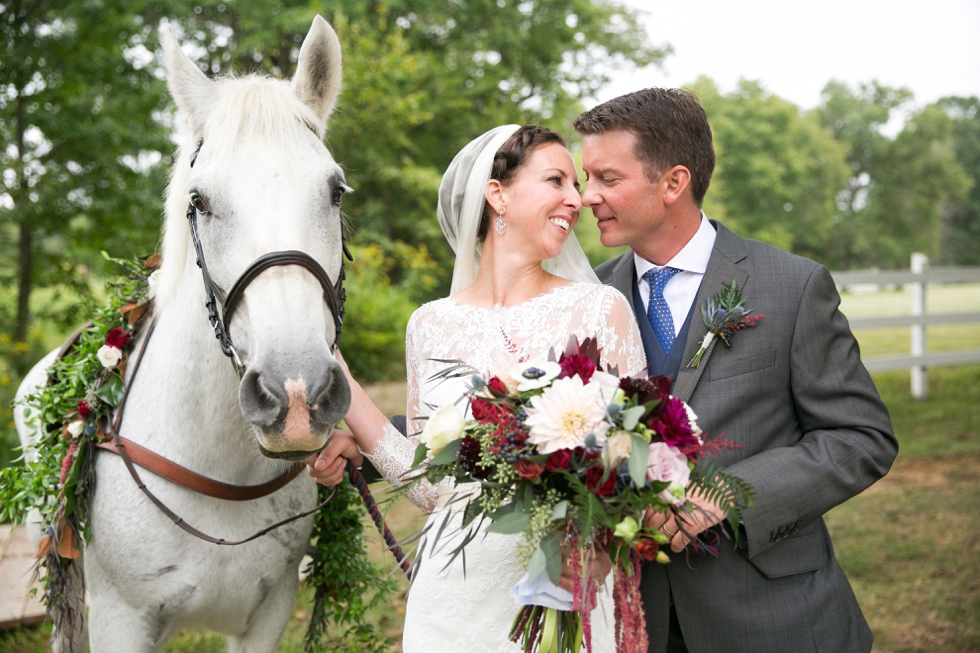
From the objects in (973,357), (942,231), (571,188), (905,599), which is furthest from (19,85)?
(942,231)

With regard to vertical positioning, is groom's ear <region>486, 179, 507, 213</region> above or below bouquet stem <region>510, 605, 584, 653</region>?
above

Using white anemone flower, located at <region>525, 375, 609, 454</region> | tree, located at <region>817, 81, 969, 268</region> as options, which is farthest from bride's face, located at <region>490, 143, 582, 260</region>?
tree, located at <region>817, 81, 969, 268</region>

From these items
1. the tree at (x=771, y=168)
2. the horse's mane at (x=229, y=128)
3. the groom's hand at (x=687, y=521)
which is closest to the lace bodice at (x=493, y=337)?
the groom's hand at (x=687, y=521)

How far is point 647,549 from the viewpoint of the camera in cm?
163

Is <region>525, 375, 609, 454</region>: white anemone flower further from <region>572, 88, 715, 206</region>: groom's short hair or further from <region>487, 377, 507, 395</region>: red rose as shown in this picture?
<region>572, 88, 715, 206</region>: groom's short hair

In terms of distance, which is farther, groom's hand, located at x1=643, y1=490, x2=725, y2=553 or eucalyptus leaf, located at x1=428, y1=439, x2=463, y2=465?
groom's hand, located at x1=643, y1=490, x2=725, y2=553

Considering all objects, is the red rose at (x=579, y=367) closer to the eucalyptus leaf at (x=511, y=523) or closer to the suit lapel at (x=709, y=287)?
the eucalyptus leaf at (x=511, y=523)

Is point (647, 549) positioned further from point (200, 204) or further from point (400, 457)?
point (200, 204)

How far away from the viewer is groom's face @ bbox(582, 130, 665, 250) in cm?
237

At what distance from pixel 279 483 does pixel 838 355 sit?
195 centimetres

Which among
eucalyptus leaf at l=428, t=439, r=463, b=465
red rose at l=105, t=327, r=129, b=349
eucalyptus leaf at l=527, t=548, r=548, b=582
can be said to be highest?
red rose at l=105, t=327, r=129, b=349

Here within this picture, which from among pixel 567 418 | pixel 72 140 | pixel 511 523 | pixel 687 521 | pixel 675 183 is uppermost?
pixel 72 140

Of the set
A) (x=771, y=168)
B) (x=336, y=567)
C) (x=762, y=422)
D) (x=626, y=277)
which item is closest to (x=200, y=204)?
(x=626, y=277)

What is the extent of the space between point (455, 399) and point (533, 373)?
0.59 meters
